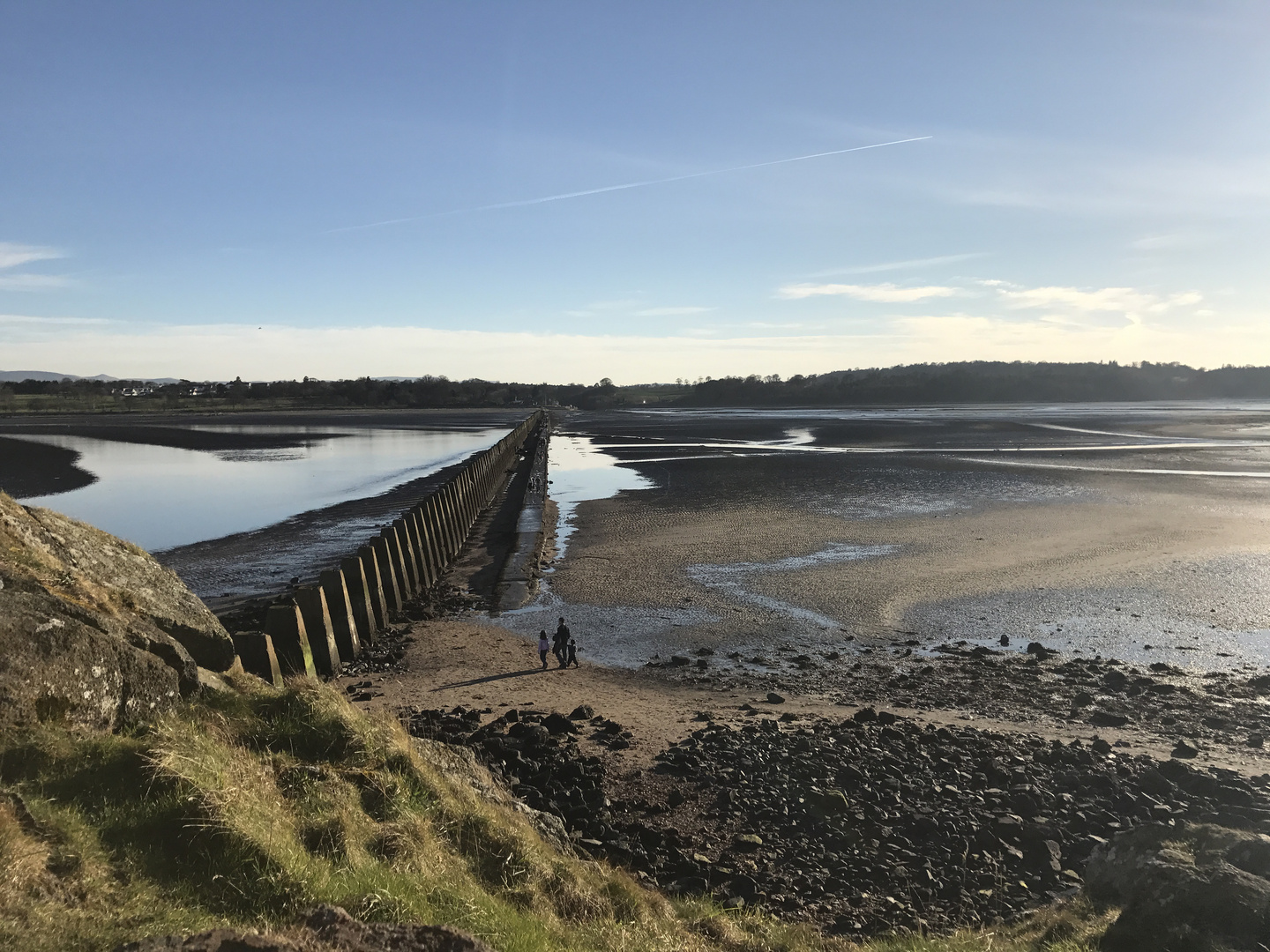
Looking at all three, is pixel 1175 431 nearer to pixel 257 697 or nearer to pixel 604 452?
pixel 604 452

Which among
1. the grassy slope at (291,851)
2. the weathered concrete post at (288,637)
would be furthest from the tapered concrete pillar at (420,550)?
the grassy slope at (291,851)

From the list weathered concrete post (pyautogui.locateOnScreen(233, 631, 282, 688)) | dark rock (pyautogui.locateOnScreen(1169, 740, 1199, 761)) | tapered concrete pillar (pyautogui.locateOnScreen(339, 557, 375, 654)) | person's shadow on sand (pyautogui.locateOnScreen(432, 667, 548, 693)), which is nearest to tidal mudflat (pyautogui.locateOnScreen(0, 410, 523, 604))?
tapered concrete pillar (pyautogui.locateOnScreen(339, 557, 375, 654))

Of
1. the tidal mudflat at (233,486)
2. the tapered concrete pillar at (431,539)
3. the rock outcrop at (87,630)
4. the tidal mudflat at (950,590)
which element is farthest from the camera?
the tidal mudflat at (233,486)

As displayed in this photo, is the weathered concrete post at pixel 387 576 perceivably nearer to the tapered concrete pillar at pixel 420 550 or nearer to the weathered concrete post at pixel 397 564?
the weathered concrete post at pixel 397 564

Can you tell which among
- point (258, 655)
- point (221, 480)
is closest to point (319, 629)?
point (258, 655)

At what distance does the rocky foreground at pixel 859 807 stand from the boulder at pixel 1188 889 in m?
0.92

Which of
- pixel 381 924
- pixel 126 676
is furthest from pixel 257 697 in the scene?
pixel 381 924

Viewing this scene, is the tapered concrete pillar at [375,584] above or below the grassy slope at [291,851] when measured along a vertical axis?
below

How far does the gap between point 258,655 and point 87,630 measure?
386 centimetres

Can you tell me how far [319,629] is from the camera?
12.1m

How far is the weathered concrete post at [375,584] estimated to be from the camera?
1499cm

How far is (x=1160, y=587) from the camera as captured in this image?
60.8 ft

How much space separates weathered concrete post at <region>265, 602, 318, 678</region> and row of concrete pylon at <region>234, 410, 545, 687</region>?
1 centimetres

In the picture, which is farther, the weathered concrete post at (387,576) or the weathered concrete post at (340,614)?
the weathered concrete post at (387,576)
